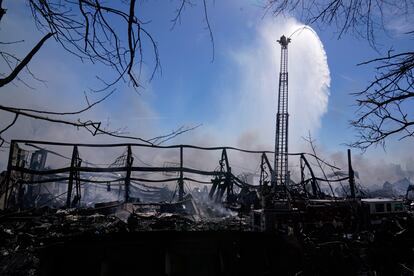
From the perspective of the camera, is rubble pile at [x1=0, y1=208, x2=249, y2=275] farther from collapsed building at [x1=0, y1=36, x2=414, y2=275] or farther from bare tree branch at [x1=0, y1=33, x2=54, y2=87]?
bare tree branch at [x1=0, y1=33, x2=54, y2=87]

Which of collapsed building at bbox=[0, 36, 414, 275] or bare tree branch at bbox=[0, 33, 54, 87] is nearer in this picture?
bare tree branch at bbox=[0, 33, 54, 87]

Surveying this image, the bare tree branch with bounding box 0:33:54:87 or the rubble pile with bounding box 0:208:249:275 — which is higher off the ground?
the bare tree branch with bounding box 0:33:54:87

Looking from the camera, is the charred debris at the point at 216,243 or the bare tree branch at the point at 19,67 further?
the charred debris at the point at 216,243

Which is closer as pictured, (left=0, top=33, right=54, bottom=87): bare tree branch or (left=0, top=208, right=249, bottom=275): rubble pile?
(left=0, top=33, right=54, bottom=87): bare tree branch

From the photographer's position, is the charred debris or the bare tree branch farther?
the charred debris

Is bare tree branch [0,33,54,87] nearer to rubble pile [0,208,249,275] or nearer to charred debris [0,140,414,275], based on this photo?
charred debris [0,140,414,275]

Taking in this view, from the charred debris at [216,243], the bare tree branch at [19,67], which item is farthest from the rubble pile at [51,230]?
the bare tree branch at [19,67]

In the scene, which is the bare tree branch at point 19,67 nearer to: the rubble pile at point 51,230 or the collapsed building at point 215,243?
the collapsed building at point 215,243

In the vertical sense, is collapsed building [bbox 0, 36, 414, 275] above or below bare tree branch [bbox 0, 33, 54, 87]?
below

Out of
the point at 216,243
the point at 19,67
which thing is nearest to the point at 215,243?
the point at 216,243

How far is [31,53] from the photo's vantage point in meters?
1.65

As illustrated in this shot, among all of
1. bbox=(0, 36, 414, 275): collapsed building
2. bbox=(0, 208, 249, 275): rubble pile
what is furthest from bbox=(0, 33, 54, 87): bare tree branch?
bbox=(0, 208, 249, 275): rubble pile

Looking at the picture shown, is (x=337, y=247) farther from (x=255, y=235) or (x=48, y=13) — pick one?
(x=48, y=13)

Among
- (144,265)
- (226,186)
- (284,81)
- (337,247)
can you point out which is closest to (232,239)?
(144,265)
